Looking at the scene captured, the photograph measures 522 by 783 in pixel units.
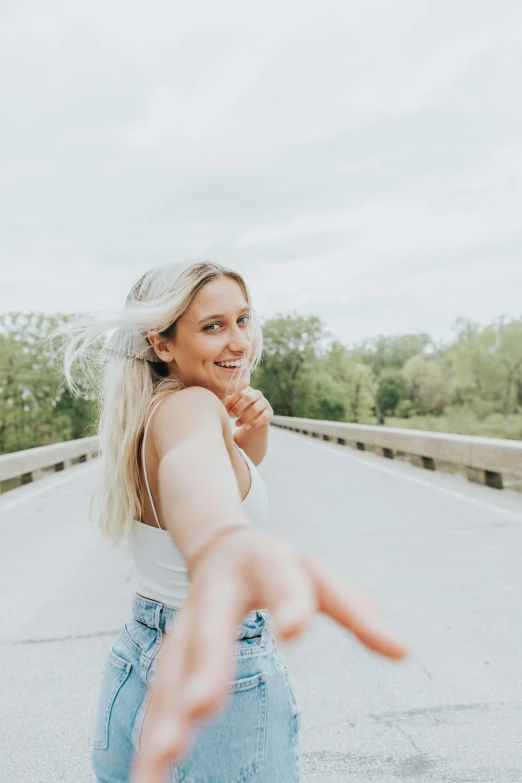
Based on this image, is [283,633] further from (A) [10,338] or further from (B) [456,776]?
(A) [10,338]

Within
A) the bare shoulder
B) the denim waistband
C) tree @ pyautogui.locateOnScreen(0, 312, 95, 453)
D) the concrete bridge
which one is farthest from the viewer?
tree @ pyautogui.locateOnScreen(0, 312, 95, 453)

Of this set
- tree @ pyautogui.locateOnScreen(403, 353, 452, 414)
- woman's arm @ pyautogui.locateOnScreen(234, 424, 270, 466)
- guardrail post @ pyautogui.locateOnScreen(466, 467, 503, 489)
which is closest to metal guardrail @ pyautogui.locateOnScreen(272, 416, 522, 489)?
guardrail post @ pyautogui.locateOnScreen(466, 467, 503, 489)

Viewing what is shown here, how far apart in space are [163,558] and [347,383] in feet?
396

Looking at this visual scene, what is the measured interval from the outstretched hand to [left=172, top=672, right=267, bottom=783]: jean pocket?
2.60 ft

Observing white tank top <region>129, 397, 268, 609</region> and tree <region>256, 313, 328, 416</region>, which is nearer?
white tank top <region>129, 397, 268, 609</region>

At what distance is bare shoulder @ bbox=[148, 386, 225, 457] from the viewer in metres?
1.44

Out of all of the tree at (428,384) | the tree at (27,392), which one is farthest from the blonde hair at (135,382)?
the tree at (428,384)

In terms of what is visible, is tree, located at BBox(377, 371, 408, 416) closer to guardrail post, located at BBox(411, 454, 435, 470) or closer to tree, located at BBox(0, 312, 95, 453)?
tree, located at BBox(0, 312, 95, 453)

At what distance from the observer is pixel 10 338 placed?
67.0 m

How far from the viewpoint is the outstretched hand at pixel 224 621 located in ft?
2.53

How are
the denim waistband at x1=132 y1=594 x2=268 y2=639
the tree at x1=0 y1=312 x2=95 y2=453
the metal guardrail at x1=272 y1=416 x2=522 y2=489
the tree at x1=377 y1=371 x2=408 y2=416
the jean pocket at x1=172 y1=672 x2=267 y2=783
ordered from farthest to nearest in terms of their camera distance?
the tree at x1=377 y1=371 x2=408 y2=416
the tree at x1=0 y1=312 x2=95 y2=453
the metal guardrail at x1=272 y1=416 x2=522 y2=489
the denim waistband at x1=132 y1=594 x2=268 y2=639
the jean pocket at x1=172 y1=672 x2=267 y2=783

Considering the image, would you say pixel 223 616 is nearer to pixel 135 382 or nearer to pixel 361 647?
pixel 135 382

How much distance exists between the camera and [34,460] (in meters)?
15.4

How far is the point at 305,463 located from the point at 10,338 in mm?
55210
